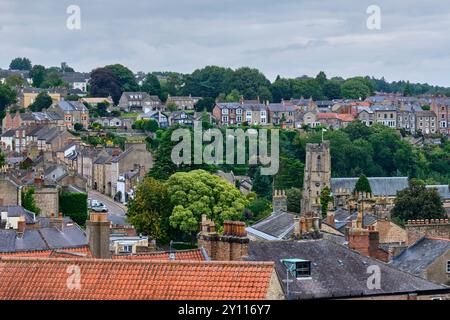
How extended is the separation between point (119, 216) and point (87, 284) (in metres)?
55.2

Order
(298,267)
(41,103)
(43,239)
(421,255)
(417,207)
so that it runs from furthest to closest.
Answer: (41,103)
(417,207)
(43,239)
(421,255)
(298,267)

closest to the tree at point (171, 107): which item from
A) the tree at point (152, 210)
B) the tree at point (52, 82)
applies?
the tree at point (52, 82)

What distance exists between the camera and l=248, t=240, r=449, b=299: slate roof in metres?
26.6

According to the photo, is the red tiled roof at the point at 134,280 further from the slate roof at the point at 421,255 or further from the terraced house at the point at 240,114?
the terraced house at the point at 240,114

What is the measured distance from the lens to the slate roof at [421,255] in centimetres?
3525

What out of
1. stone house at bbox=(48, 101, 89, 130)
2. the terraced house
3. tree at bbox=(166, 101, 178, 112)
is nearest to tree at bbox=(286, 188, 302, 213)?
stone house at bbox=(48, 101, 89, 130)

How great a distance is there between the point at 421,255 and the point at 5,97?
10506cm

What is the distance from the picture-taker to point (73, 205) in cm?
7206

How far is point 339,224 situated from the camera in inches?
2029

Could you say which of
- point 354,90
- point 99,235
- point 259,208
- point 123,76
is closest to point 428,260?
point 99,235

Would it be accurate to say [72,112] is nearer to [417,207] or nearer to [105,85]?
[105,85]

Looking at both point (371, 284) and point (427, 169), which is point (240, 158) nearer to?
point (427, 169)

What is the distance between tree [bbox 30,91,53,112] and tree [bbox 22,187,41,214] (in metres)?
68.7

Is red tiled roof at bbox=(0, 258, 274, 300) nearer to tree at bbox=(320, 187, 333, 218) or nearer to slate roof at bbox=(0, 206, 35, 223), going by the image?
slate roof at bbox=(0, 206, 35, 223)
